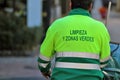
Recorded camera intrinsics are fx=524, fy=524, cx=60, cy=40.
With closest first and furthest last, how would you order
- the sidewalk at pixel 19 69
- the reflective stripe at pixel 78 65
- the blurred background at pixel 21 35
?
→ the reflective stripe at pixel 78 65, the sidewalk at pixel 19 69, the blurred background at pixel 21 35

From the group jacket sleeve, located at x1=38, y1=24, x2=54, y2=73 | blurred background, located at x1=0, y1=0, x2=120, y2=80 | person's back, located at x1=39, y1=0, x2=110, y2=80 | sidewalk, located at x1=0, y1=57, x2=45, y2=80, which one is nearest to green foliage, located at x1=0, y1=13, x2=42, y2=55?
blurred background, located at x1=0, y1=0, x2=120, y2=80

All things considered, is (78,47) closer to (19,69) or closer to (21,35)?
(19,69)

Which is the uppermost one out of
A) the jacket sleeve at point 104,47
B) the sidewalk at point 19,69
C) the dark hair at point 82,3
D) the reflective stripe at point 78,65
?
the dark hair at point 82,3

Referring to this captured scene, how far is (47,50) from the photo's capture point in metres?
4.51

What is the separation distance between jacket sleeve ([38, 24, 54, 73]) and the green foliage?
10.6 metres

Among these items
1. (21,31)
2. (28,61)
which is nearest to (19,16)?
(21,31)

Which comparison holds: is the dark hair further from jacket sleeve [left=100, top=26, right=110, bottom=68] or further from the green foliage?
the green foliage

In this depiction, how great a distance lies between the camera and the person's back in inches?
173

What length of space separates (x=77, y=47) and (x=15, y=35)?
10.9 meters

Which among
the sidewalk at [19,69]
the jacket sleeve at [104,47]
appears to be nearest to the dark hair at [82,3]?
the jacket sleeve at [104,47]

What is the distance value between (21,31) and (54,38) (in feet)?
36.2

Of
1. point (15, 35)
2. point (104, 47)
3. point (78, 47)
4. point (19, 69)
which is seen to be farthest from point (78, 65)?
point (15, 35)

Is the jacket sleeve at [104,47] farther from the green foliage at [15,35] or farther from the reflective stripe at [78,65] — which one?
the green foliage at [15,35]

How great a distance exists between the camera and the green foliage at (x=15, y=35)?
15.2 meters
